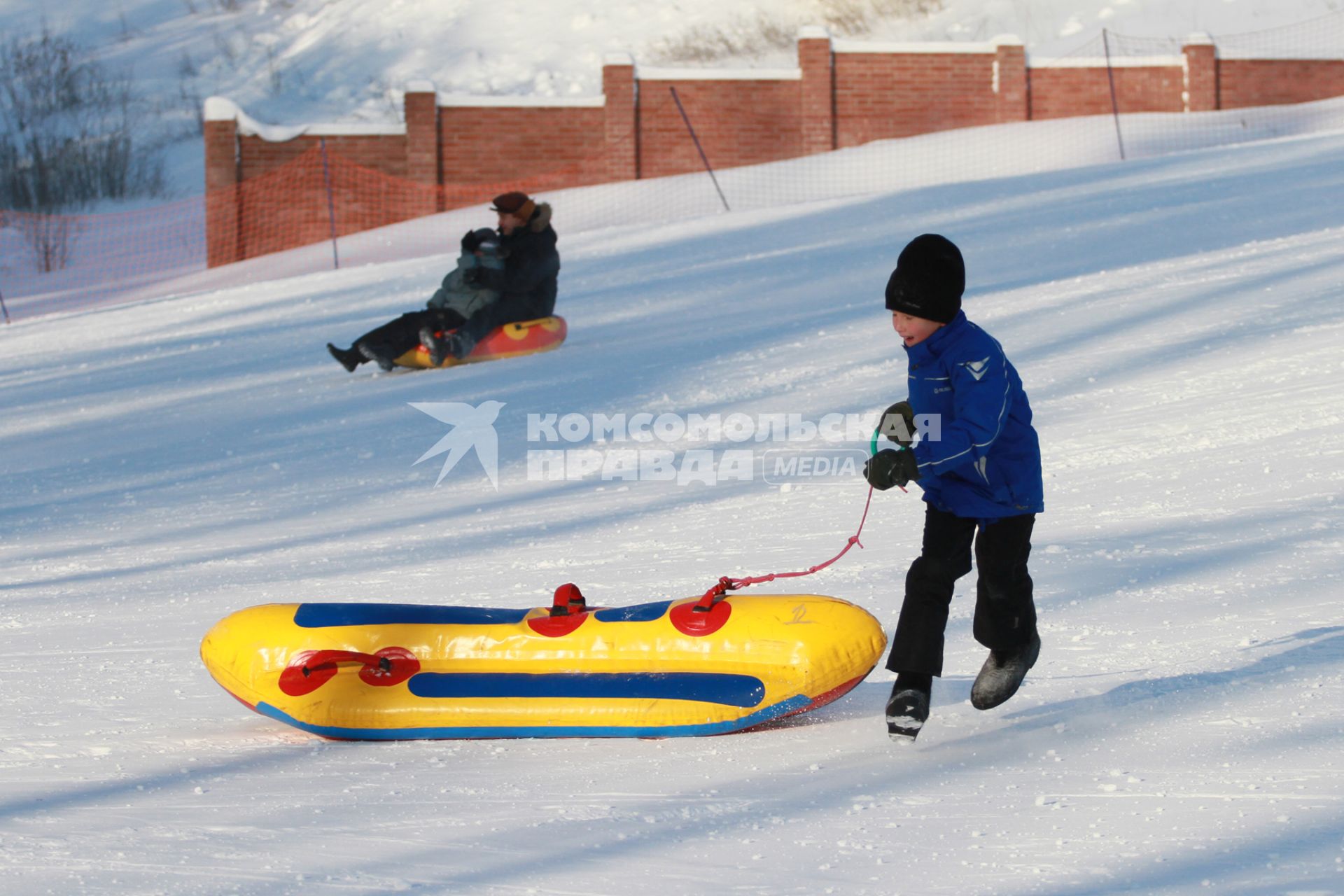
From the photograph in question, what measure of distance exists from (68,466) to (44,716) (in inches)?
196

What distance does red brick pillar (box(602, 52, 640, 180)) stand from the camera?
79.8ft

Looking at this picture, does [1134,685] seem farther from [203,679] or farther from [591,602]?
[203,679]

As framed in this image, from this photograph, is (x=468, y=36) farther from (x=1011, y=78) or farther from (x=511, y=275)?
(x=511, y=275)

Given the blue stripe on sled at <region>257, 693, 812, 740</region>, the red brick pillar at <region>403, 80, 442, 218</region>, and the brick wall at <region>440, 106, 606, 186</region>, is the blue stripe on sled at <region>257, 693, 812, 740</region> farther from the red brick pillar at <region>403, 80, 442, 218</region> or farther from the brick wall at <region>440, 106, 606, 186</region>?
the brick wall at <region>440, 106, 606, 186</region>

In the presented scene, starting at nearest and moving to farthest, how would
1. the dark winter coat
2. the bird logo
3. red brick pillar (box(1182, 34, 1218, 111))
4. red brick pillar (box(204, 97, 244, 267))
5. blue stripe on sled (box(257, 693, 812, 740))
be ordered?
blue stripe on sled (box(257, 693, 812, 740)), the bird logo, the dark winter coat, red brick pillar (box(204, 97, 244, 267)), red brick pillar (box(1182, 34, 1218, 111))

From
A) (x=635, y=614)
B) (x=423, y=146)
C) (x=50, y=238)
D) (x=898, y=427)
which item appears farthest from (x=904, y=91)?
(x=898, y=427)

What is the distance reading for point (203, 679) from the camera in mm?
4695

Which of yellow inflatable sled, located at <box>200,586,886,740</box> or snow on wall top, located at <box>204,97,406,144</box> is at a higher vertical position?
snow on wall top, located at <box>204,97,406,144</box>

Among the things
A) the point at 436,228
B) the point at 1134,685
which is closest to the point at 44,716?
the point at 1134,685

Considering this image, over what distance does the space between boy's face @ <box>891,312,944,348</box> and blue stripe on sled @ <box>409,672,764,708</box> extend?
95 cm

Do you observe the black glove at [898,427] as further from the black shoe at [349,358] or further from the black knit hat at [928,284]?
the black shoe at [349,358]

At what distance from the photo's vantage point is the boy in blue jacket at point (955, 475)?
339 cm

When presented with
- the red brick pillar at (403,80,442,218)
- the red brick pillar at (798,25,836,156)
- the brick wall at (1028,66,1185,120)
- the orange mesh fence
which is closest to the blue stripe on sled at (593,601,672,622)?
the orange mesh fence

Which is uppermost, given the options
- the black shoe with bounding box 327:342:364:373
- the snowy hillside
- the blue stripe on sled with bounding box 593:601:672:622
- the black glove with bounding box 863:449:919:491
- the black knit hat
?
the snowy hillside
